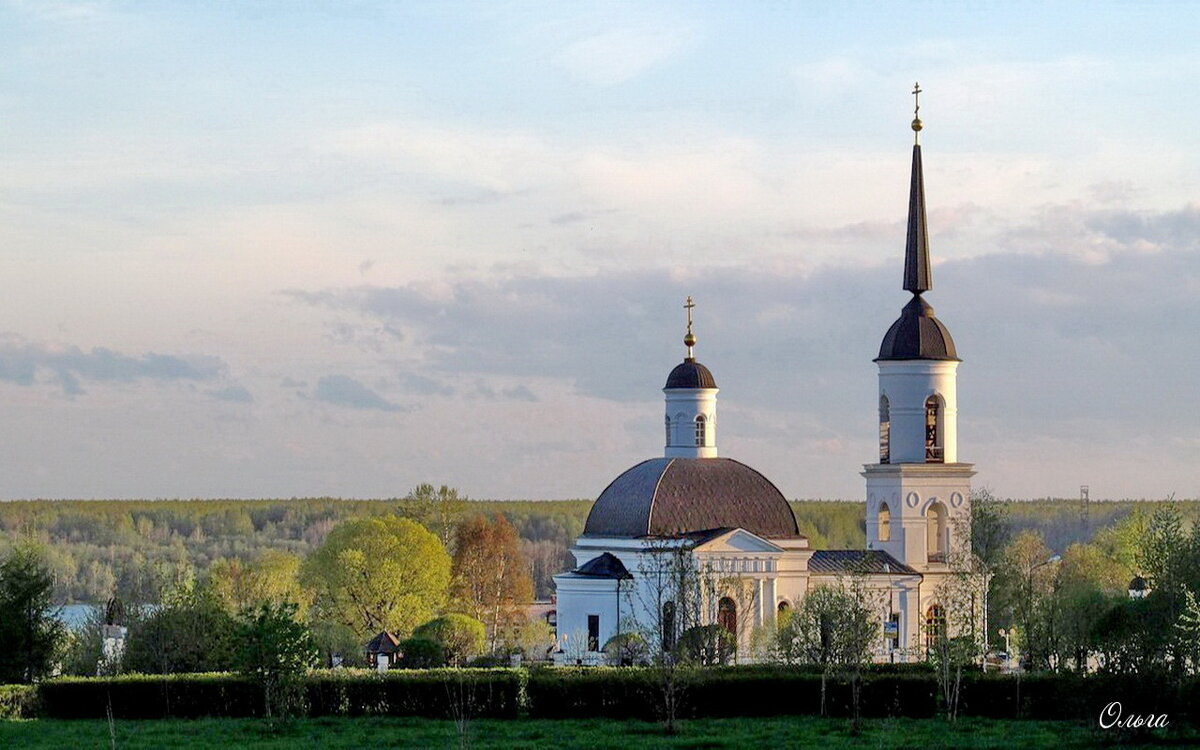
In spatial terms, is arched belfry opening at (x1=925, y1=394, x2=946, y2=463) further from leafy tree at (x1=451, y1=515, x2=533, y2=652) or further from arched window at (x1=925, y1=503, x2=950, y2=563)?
leafy tree at (x1=451, y1=515, x2=533, y2=652)

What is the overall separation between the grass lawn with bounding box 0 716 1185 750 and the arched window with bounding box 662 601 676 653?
1.89m

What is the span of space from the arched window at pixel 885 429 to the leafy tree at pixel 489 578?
19738mm

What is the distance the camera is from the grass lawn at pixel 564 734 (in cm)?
3991

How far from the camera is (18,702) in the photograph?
4741cm

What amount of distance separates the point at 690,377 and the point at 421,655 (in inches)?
642

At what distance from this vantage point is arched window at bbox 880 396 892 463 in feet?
243

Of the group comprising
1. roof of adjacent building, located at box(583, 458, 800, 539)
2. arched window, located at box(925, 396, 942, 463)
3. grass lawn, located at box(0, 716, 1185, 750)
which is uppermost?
arched window, located at box(925, 396, 942, 463)

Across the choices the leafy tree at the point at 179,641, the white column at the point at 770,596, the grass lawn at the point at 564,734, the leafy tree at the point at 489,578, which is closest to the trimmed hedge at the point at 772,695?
the grass lawn at the point at 564,734

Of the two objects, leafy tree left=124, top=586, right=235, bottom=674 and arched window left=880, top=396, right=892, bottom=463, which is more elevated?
arched window left=880, top=396, right=892, bottom=463

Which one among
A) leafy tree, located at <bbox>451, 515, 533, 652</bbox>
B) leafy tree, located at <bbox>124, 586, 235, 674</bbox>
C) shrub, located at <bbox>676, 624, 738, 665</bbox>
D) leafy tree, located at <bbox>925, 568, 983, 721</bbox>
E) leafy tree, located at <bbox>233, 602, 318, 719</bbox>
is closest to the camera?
leafy tree, located at <bbox>233, 602, 318, 719</bbox>

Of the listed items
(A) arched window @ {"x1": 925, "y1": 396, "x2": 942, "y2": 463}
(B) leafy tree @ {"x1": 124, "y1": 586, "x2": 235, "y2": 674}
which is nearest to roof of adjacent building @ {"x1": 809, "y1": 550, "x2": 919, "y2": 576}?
(A) arched window @ {"x1": 925, "y1": 396, "x2": 942, "y2": 463}

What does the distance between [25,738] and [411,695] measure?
9.27 metres

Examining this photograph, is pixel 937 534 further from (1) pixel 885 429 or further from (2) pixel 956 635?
(2) pixel 956 635

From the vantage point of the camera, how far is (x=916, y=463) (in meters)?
73.0
